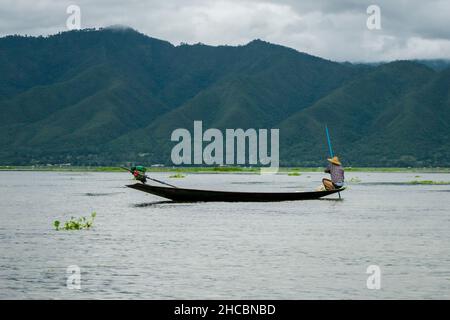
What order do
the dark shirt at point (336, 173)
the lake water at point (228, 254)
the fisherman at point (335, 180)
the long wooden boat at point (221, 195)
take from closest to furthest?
the lake water at point (228, 254), the long wooden boat at point (221, 195), the dark shirt at point (336, 173), the fisherman at point (335, 180)

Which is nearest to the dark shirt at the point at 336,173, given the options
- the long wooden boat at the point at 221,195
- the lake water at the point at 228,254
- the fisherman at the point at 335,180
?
the fisherman at the point at 335,180

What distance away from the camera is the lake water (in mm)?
22891

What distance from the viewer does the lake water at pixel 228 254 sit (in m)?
22.9

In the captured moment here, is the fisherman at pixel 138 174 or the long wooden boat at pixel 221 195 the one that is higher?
the fisherman at pixel 138 174

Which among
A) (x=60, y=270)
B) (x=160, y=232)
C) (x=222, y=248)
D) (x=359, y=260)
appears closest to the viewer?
(x=60, y=270)

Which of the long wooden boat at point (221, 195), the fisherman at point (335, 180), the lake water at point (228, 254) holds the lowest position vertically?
the lake water at point (228, 254)

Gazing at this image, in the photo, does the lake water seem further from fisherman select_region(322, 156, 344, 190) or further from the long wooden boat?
fisherman select_region(322, 156, 344, 190)

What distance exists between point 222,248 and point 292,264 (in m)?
5.27

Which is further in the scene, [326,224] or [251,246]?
[326,224]

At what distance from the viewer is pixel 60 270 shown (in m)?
26.2

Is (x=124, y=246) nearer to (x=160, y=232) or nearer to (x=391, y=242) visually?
(x=160, y=232)

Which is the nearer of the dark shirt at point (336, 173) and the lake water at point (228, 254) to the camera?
the lake water at point (228, 254)

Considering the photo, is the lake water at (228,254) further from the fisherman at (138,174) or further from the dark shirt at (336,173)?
the dark shirt at (336,173)

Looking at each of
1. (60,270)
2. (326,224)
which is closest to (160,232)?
(326,224)
